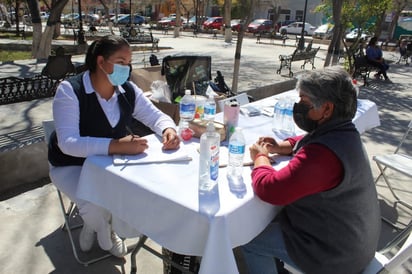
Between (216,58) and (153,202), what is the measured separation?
1244 cm

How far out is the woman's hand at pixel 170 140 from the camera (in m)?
2.23

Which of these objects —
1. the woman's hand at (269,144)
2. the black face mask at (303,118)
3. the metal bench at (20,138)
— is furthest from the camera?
the metal bench at (20,138)

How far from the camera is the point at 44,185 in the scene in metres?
3.51

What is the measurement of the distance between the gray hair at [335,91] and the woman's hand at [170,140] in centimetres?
95

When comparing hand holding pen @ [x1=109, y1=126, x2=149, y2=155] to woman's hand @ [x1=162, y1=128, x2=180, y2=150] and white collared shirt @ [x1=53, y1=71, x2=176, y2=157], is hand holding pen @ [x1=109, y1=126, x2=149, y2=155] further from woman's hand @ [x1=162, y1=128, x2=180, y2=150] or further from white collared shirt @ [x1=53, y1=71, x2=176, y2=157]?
woman's hand @ [x1=162, y1=128, x2=180, y2=150]

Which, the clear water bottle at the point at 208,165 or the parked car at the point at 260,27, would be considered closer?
the clear water bottle at the point at 208,165

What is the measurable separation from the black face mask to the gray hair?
10cm

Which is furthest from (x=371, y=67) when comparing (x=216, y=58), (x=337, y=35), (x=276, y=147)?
(x=276, y=147)

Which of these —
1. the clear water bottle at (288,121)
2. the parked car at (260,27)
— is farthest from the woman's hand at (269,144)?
the parked car at (260,27)

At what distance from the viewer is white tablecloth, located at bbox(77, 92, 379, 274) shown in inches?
60.1

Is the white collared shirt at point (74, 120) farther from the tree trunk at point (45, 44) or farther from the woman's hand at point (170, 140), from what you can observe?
the tree trunk at point (45, 44)

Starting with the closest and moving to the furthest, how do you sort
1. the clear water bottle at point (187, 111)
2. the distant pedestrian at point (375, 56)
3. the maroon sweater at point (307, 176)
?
the maroon sweater at point (307, 176) → the clear water bottle at point (187, 111) → the distant pedestrian at point (375, 56)

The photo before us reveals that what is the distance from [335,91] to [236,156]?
2.04ft

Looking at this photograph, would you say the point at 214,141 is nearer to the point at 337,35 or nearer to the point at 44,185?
the point at 44,185
